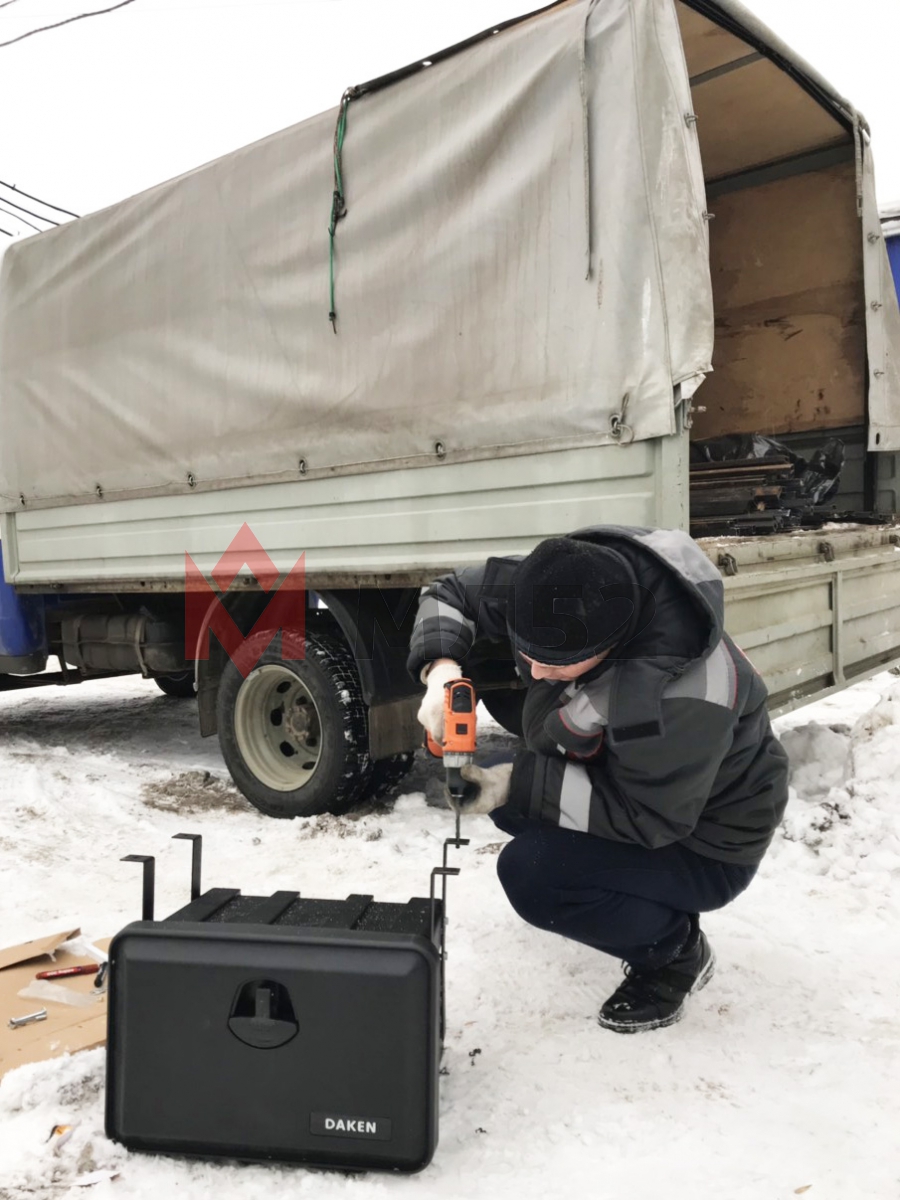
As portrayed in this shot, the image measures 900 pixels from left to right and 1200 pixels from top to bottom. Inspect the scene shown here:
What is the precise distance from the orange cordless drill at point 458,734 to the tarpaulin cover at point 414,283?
1.32 meters

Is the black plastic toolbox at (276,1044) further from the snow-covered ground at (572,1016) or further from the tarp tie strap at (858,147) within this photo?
the tarp tie strap at (858,147)

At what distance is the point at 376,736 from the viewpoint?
13.3 ft

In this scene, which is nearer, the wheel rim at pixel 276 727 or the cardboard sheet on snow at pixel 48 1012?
the cardboard sheet on snow at pixel 48 1012

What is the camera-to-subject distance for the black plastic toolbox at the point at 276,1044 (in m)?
1.80

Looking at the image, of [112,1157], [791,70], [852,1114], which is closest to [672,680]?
[852,1114]

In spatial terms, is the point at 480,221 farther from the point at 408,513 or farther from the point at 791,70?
the point at 791,70

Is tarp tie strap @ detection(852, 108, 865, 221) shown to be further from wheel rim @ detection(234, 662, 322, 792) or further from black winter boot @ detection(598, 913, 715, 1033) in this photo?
black winter boot @ detection(598, 913, 715, 1033)

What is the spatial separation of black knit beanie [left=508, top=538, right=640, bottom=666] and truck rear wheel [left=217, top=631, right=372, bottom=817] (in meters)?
2.16

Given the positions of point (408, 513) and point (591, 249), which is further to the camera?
point (408, 513)

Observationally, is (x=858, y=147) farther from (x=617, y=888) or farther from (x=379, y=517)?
(x=617, y=888)

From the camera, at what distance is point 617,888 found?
2.28 m

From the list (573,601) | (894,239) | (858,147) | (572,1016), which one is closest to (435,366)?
(573,601)

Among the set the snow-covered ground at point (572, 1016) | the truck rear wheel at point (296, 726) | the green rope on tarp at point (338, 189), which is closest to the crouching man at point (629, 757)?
the snow-covered ground at point (572, 1016)

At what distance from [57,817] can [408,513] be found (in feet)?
7.06
